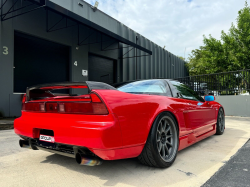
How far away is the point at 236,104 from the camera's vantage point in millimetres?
9219

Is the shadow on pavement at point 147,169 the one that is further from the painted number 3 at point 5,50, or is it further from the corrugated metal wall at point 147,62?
the corrugated metal wall at point 147,62

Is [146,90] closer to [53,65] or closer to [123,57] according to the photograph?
[53,65]

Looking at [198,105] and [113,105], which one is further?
[198,105]

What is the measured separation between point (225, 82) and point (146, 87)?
8397 millimetres

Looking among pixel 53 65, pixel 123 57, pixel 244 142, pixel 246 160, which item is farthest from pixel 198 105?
pixel 123 57

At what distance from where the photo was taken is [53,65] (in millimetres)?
9438

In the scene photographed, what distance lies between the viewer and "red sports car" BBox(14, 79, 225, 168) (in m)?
1.74

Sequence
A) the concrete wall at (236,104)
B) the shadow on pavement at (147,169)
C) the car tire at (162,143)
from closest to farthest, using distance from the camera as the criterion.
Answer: the shadow on pavement at (147,169) < the car tire at (162,143) < the concrete wall at (236,104)

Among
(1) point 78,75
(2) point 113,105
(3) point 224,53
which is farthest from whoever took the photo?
(3) point 224,53

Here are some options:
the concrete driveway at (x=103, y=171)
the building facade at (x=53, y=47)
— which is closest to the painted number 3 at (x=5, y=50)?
the building facade at (x=53, y=47)

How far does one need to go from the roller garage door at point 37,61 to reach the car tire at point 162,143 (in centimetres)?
727

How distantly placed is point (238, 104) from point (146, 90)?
8.37m

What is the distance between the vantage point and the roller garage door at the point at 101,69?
38.3 ft

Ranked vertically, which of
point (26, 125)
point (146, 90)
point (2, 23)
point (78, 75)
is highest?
point (2, 23)
